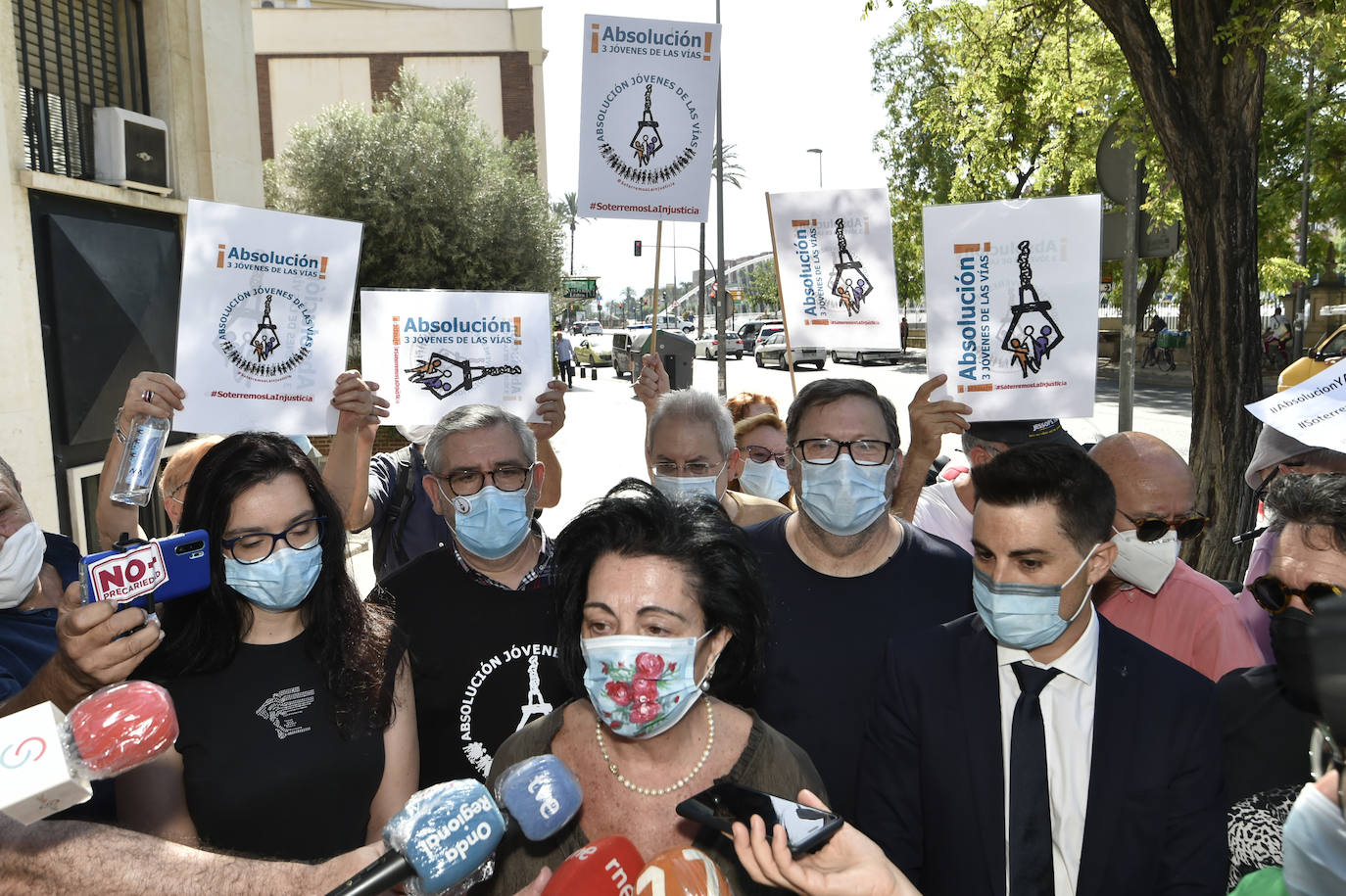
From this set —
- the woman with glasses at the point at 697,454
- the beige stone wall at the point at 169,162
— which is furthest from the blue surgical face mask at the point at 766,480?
the beige stone wall at the point at 169,162

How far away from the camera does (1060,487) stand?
251 cm

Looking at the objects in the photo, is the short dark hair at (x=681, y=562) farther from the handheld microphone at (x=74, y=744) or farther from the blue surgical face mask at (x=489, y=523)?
the handheld microphone at (x=74, y=744)

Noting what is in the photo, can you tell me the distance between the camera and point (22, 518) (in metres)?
3.13

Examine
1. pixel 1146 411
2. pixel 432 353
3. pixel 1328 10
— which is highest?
pixel 1328 10

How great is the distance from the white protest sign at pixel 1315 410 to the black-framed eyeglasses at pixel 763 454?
2.52 meters

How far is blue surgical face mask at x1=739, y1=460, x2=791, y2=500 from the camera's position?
5430mm

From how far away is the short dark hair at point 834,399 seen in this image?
3498mm

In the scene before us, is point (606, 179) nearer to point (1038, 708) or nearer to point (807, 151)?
point (1038, 708)

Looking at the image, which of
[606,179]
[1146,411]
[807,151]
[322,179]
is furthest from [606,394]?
[606,179]

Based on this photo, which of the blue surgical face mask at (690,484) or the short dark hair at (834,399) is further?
the blue surgical face mask at (690,484)

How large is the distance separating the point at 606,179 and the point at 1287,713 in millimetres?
3983

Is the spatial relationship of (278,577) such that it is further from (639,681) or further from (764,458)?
(764,458)

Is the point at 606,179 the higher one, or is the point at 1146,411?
the point at 606,179

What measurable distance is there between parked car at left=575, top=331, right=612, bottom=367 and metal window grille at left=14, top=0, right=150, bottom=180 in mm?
33407
